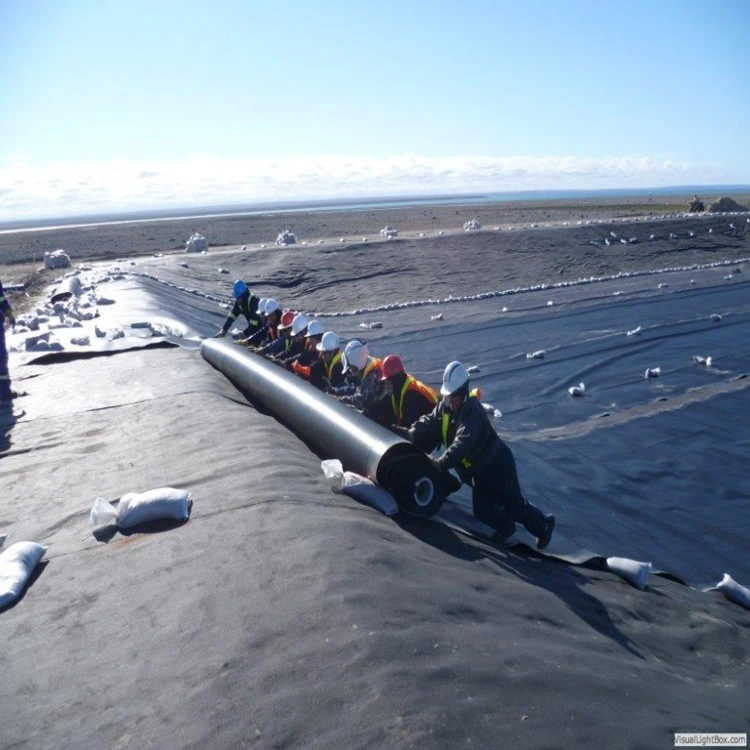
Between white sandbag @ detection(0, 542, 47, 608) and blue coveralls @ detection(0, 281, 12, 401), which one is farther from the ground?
blue coveralls @ detection(0, 281, 12, 401)

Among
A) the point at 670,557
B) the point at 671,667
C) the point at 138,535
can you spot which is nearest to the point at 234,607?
the point at 138,535

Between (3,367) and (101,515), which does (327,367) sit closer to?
(3,367)

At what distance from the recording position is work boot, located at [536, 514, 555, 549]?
5973 millimetres

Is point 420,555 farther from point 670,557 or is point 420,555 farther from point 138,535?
point 670,557

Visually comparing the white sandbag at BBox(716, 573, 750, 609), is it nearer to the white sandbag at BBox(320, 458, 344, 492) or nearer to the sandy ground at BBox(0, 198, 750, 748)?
the sandy ground at BBox(0, 198, 750, 748)

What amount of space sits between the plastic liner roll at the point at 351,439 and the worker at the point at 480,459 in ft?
0.80

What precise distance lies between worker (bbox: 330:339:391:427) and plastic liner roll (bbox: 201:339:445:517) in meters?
0.34

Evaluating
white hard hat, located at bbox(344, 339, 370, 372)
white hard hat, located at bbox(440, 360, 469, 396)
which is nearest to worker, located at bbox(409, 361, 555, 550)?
white hard hat, located at bbox(440, 360, 469, 396)

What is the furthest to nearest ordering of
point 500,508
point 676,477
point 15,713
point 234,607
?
point 676,477
point 500,508
point 234,607
point 15,713

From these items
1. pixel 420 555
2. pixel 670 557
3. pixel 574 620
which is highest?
pixel 420 555

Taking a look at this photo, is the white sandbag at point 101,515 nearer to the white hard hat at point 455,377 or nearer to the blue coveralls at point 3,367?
the white hard hat at point 455,377

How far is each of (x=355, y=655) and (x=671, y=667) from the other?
7.13ft

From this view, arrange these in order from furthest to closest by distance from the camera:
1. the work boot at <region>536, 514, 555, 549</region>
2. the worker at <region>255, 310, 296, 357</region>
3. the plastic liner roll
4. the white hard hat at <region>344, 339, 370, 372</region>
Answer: the worker at <region>255, 310, 296, 357</region> < the white hard hat at <region>344, 339, 370, 372</region> < the work boot at <region>536, 514, 555, 549</region> < the plastic liner roll

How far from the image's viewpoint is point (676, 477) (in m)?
7.79
